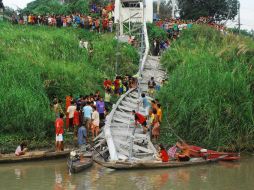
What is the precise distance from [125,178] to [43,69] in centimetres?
999

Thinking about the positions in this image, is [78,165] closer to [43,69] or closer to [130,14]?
[43,69]


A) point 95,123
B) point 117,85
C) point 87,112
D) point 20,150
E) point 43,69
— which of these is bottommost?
point 20,150

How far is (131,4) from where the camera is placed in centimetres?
4022

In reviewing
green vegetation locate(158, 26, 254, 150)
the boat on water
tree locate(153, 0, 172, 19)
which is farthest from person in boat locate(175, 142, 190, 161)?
tree locate(153, 0, 172, 19)

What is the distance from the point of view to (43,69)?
23422mm

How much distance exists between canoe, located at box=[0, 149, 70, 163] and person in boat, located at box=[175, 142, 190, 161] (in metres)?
3.73

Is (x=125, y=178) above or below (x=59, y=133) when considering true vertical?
below

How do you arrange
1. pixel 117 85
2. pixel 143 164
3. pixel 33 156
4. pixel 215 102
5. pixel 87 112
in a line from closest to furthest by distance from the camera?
pixel 143 164
pixel 33 156
pixel 215 102
pixel 87 112
pixel 117 85

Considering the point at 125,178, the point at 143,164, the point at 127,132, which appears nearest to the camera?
the point at 125,178

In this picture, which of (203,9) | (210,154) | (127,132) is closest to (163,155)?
(210,154)

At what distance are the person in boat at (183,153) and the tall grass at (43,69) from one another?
510 centimetres

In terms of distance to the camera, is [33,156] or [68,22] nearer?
[33,156]

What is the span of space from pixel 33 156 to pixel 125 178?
381cm

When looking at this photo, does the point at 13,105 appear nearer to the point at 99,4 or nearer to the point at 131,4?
the point at 131,4
